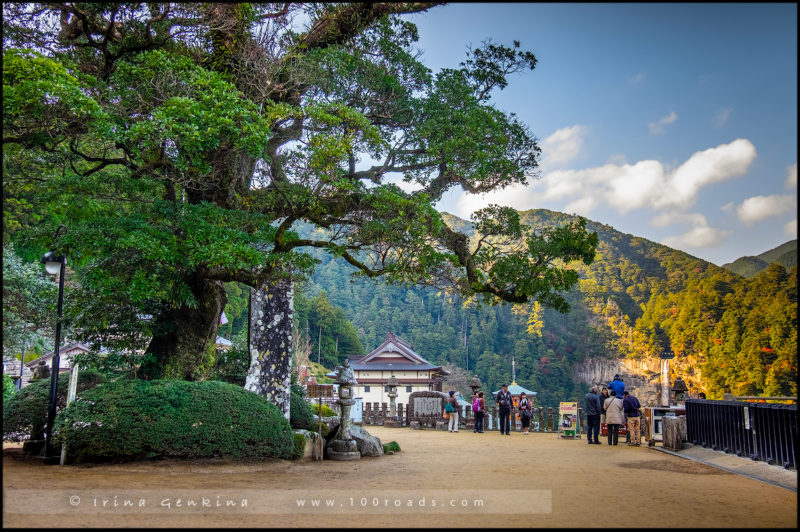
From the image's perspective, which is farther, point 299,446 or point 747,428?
point 299,446

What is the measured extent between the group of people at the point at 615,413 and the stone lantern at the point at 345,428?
605 cm

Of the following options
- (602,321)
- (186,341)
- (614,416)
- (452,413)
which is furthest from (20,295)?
(602,321)

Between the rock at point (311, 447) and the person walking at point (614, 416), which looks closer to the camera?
the rock at point (311, 447)

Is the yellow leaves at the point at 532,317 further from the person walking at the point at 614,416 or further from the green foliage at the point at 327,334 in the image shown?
the person walking at the point at 614,416

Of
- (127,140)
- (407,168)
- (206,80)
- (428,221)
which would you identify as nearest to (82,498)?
(127,140)

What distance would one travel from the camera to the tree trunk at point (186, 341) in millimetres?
11336

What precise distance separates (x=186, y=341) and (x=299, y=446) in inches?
125

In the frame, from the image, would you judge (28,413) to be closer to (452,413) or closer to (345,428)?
(345,428)

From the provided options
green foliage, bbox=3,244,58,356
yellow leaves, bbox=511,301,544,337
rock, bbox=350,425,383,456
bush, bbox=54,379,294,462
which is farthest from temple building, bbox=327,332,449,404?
bush, bbox=54,379,294,462

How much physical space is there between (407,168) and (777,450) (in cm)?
884

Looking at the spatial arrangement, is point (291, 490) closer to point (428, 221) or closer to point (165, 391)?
point (165, 391)

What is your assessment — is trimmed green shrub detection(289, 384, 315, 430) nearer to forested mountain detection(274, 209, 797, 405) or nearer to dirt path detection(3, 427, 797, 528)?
dirt path detection(3, 427, 797, 528)

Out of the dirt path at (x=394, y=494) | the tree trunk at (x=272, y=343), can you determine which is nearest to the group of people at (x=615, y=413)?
the dirt path at (x=394, y=494)

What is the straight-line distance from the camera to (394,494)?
7289 millimetres
